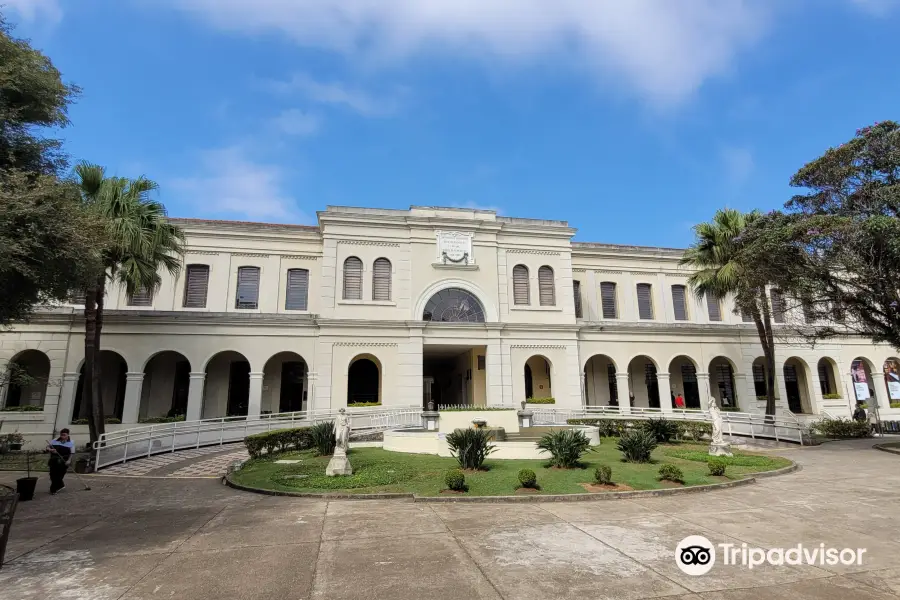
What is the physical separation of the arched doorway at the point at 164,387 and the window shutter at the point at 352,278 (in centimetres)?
890

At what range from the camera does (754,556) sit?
6043 millimetres

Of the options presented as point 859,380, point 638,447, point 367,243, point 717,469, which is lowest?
point 717,469

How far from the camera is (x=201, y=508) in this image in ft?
31.1

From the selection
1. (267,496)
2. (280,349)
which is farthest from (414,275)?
(267,496)

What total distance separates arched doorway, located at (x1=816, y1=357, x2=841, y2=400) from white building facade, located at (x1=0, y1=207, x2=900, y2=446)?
277 mm

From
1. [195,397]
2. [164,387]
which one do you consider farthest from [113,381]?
[195,397]

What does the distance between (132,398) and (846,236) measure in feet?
94.5

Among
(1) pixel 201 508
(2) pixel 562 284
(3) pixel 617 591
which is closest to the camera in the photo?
(3) pixel 617 591

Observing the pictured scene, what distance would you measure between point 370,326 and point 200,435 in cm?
880

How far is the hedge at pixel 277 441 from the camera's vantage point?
1628cm

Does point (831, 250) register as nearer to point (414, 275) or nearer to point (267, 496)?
point (414, 275)

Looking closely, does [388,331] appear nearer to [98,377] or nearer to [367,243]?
[367,243]

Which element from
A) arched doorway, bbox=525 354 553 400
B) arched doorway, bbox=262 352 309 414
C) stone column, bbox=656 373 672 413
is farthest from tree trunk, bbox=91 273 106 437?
stone column, bbox=656 373 672 413

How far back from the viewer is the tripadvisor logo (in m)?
5.76
